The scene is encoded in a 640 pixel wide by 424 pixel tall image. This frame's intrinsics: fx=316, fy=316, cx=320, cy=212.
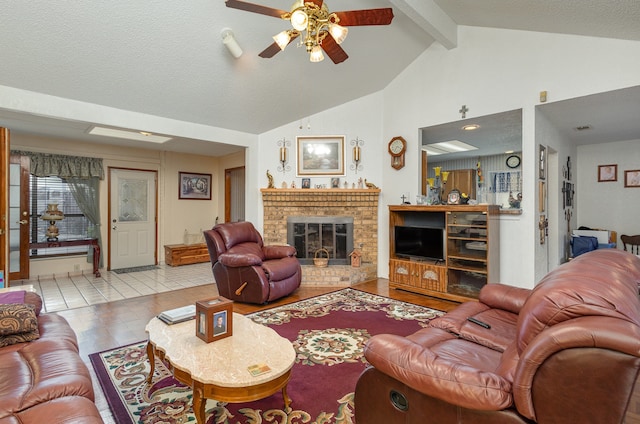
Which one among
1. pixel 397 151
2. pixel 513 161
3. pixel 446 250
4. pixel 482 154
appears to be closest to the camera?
pixel 446 250

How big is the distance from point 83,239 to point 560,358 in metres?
6.88

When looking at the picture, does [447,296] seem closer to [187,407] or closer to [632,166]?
[187,407]

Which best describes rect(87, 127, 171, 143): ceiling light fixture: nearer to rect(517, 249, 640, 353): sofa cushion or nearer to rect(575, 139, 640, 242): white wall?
rect(517, 249, 640, 353): sofa cushion

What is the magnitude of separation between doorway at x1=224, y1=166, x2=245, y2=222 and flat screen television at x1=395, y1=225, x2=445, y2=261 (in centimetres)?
387

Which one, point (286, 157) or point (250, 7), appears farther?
point (286, 157)

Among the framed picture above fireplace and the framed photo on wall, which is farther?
the framed photo on wall

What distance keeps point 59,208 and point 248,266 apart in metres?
4.17

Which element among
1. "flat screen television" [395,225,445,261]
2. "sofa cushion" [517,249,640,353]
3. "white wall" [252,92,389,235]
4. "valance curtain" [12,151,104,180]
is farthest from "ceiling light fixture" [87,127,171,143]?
"sofa cushion" [517,249,640,353]

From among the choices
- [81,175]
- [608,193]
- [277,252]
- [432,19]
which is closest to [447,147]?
[608,193]

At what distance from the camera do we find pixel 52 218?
5230mm

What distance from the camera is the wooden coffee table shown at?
4.95ft

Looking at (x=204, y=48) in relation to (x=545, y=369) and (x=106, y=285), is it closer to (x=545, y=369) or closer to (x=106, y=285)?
(x=545, y=369)

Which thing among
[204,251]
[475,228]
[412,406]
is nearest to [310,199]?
[475,228]

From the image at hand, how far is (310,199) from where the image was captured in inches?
207
